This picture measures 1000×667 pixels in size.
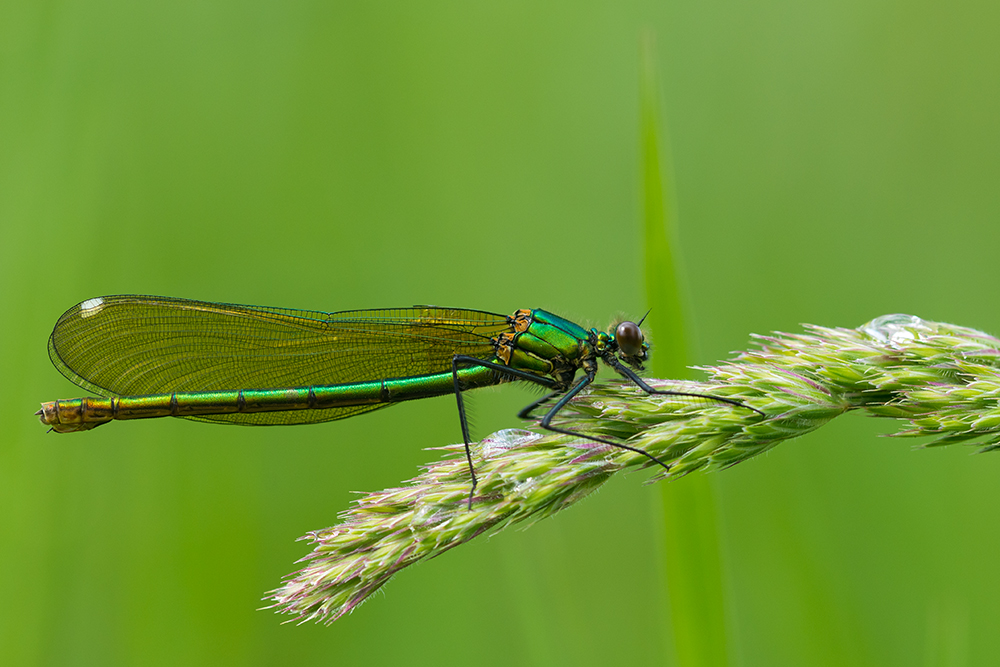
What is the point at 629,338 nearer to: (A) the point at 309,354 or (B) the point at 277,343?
(A) the point at 309,354

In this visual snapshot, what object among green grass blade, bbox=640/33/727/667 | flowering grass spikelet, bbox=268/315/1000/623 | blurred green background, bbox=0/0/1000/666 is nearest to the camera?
flowering grass spikelet, bbox=268/315/1000/623

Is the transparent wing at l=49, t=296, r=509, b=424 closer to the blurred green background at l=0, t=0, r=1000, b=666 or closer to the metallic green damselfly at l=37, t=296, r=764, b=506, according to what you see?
the metallic green damselfly at l=37, t=296, r=764, b=506

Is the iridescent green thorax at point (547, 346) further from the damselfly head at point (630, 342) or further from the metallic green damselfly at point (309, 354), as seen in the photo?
the damselfly head at point (630, 342)

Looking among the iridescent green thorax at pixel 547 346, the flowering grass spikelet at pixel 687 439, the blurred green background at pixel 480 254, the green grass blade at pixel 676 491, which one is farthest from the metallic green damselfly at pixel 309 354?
the flowering grass spikelet at pixel 687 439

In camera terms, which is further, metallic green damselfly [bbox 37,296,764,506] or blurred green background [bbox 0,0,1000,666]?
metallic green damselfly [bbox 37,296,764,506]

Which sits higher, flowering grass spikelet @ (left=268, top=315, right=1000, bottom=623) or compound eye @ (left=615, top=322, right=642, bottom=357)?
compound eye @ (left=615, top=322, right=642, bottom=357)

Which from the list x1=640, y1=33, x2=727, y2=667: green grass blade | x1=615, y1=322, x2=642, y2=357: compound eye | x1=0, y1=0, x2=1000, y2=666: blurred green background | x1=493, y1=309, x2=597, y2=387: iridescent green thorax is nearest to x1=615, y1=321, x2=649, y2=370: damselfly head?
x1=615, y1=322, x2=642, y2=357: compound eye

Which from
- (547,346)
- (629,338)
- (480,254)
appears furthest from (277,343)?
(480,254)
